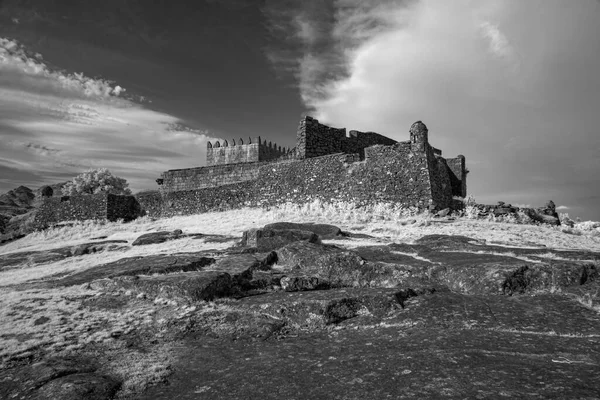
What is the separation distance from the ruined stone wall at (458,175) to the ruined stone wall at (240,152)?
128ft

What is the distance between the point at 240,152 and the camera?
6662cm

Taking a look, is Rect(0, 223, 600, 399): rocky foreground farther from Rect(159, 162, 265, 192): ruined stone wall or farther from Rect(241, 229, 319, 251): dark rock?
Rect(159, 162, 265, 192): ruined stone wall

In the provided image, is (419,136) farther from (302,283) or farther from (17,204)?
(17,204)

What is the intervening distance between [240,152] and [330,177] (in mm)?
43583

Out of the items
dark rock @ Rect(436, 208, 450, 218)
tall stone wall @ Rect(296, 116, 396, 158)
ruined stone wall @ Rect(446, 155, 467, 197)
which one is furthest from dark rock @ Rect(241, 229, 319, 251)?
ruined stone wall @ Rect(446, 155, 467, 197)

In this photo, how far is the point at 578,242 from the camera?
15.1 m

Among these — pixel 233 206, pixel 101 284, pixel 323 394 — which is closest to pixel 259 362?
pixel 323 394

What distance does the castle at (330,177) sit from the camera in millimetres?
22000

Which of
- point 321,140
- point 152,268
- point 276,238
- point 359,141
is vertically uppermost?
point 359,141

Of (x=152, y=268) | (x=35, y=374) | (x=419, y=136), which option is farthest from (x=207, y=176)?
(x=35, y=374)

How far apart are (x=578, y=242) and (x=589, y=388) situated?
584 inches

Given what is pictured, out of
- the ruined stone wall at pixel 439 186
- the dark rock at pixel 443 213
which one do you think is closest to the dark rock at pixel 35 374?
the dark rock at pixel 443 213

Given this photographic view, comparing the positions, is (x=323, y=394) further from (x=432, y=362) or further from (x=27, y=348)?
(x=27, y=348)

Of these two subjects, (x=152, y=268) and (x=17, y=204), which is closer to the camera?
(x=152, y=268)
